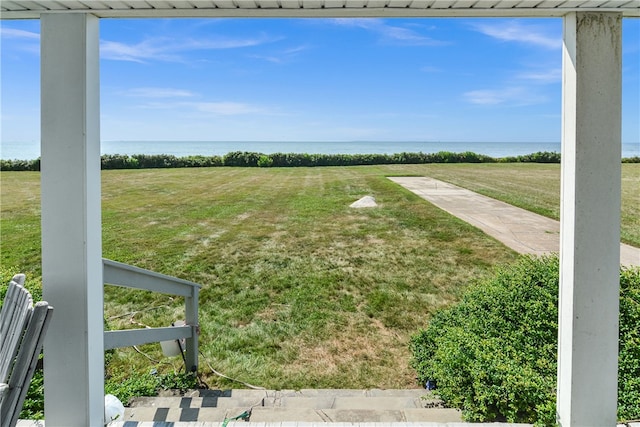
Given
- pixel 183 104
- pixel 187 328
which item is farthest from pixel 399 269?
pixel 183 104

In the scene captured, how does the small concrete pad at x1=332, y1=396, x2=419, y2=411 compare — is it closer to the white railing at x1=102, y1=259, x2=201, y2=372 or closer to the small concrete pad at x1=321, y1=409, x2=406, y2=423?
the small concrete pad at x1=321, y1=409, x2=406, y2=423

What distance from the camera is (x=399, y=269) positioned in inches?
226

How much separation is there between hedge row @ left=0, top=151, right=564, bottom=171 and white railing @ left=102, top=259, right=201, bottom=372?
44.5ft

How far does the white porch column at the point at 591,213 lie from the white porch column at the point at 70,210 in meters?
1.47

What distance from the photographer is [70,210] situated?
1294 mm

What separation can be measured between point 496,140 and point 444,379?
41356 mm

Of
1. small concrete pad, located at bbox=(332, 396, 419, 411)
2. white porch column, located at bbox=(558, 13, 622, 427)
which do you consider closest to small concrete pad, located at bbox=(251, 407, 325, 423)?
small concrete pad, located at bbox=(332, 396, 419, 411)

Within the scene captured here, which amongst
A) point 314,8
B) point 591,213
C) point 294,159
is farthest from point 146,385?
point 294,159

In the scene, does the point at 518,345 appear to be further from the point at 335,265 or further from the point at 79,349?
the point at 335,265

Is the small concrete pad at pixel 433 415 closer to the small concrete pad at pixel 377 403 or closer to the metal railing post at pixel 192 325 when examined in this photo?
the small concrete pad at pixel 377 403

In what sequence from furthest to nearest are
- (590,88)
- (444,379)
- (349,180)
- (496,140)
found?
(496,140)
(349,180)
(444,379)
(590,88)

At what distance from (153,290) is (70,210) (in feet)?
2.00

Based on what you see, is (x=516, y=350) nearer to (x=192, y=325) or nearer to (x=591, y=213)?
(x=591, y=213)

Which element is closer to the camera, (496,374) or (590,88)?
(590,88)
